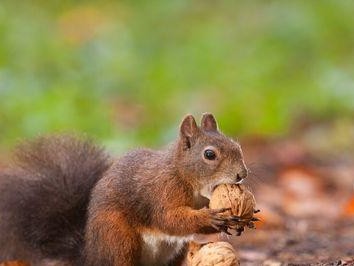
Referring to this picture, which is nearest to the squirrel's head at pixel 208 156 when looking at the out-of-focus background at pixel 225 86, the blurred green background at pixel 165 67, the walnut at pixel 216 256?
the walnut at pixel 216 256

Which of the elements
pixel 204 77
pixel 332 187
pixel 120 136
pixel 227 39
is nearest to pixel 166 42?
A: pixel 227 39

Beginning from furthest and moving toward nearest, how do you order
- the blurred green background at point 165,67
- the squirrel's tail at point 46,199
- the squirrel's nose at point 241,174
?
the blurred green background at point 165,67
the squirrel's tail at point 46,199
the squirrel's nose at point 241,174

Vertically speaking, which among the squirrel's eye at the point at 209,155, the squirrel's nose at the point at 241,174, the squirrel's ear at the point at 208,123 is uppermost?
the squirrel's ear at the point at 208,123

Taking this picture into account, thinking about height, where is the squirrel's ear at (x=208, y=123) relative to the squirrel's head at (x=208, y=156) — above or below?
above

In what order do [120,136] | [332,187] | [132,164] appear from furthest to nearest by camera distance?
[120,136], [332,187], [132,164]

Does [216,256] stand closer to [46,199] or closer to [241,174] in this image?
[241,174]

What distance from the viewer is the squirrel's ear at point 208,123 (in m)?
4.10

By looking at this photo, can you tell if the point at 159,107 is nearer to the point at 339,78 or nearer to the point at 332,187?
the point at 339,78

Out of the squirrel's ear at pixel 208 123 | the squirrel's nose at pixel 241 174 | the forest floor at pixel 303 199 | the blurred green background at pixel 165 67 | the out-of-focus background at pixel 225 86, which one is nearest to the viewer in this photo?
the squirrel's nose at pixel 241 174

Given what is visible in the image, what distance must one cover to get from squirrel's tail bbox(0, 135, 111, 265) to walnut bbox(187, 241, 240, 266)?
670 mm

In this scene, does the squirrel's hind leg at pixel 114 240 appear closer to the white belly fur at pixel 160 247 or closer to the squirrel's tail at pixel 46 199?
the white belly fur at pixel 160 247

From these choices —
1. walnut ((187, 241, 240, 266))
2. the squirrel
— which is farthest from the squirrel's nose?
walnut ((187, 241, 240, 266))

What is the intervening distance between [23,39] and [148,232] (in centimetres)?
626

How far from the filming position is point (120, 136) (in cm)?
756
